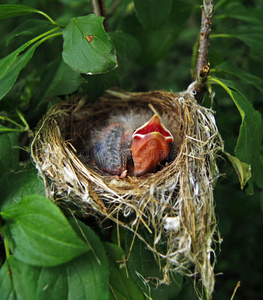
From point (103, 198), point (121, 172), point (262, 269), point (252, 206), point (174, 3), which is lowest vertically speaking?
point (262, 269)

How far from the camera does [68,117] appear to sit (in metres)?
1.41

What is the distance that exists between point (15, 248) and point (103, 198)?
12.0 inches

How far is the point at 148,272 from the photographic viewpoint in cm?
97

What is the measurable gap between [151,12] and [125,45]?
157 mm

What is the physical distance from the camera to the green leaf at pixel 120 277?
0.94m

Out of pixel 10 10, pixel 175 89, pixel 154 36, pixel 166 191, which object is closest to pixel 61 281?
pixel 166 191

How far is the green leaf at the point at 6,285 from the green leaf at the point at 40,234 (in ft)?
0.16

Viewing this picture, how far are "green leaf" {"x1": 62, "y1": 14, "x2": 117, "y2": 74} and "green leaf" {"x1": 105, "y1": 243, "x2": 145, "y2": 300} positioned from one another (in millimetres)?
510

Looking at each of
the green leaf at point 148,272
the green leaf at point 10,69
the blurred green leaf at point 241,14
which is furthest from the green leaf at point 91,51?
the blurred green leaf at point 241,14

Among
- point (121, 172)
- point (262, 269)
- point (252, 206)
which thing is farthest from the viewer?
point (262, 269)

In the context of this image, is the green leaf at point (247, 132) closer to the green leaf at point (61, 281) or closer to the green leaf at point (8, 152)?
the green leaf at point (61, 281)

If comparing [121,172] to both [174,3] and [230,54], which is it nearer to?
[174,3]

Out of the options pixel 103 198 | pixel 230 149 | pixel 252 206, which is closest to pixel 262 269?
pixel 252 206

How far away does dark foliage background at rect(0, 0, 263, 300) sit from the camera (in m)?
1.17
